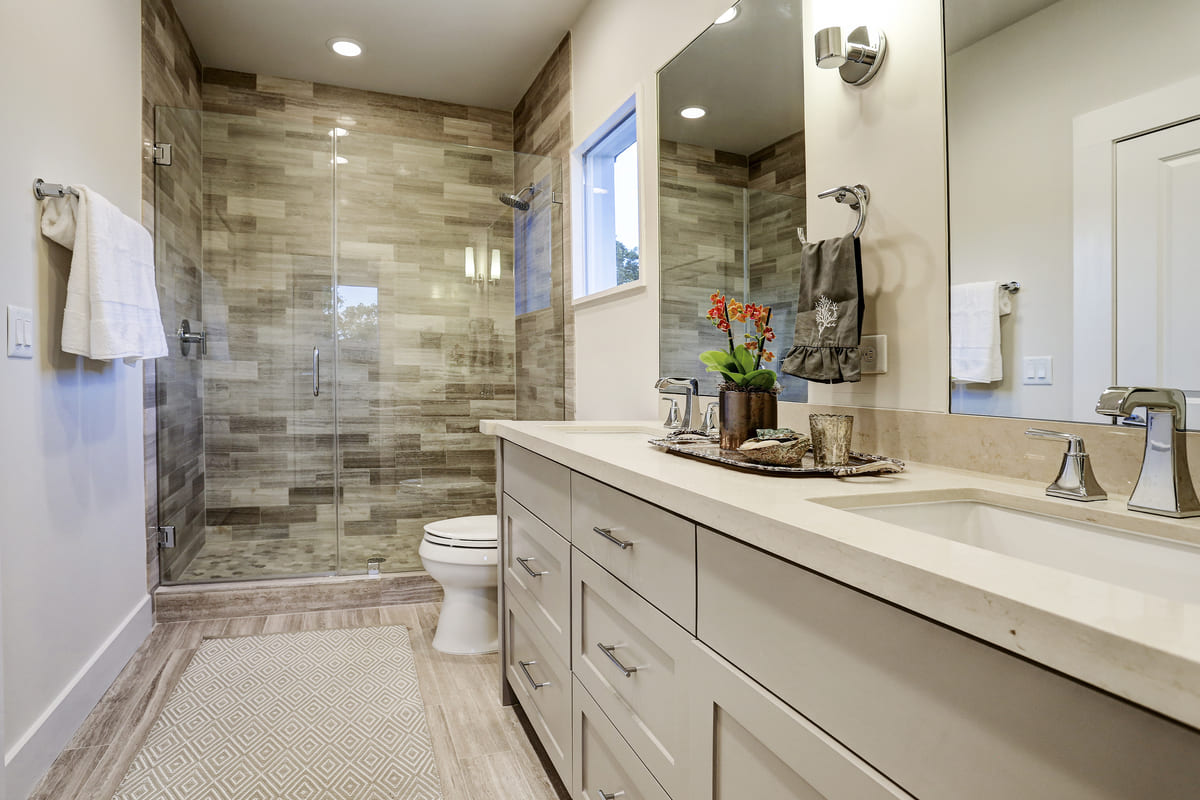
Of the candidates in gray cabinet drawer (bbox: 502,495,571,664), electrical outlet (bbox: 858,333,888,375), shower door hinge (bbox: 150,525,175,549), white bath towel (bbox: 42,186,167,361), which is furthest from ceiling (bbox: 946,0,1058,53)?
shower door hinge (bbox: 150,525,175,549)

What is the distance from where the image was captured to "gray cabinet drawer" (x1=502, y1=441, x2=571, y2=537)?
144 cm

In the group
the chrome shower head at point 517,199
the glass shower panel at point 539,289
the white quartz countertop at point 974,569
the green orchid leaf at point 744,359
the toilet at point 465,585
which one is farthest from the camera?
the chrome shower head at point 517,199

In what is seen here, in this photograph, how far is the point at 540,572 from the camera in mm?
1626

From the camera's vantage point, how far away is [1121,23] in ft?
3.05

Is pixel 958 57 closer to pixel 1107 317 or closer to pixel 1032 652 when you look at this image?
pixel 1107 317

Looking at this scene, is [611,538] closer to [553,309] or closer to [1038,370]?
[1038,370]

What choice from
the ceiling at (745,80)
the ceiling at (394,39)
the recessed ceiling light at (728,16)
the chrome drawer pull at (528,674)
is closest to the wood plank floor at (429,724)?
the chrome drawer pull at (528,674)

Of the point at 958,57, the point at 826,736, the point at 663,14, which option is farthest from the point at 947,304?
the point at 663,14

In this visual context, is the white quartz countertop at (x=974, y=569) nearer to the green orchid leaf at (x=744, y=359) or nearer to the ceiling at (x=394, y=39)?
the green orchid leaf at (x=744, y=359)

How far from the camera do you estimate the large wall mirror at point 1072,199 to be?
0.86 metres

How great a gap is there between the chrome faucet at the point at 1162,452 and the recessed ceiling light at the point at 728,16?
4.70 ft

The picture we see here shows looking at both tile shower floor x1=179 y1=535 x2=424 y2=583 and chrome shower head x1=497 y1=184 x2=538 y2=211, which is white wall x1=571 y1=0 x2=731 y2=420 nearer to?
chrome shower head x1=497 y1=184 x2=538 y2=211

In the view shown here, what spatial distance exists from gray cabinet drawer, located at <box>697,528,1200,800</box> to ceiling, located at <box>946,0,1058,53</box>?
97 cm

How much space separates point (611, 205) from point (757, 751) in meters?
2.28
